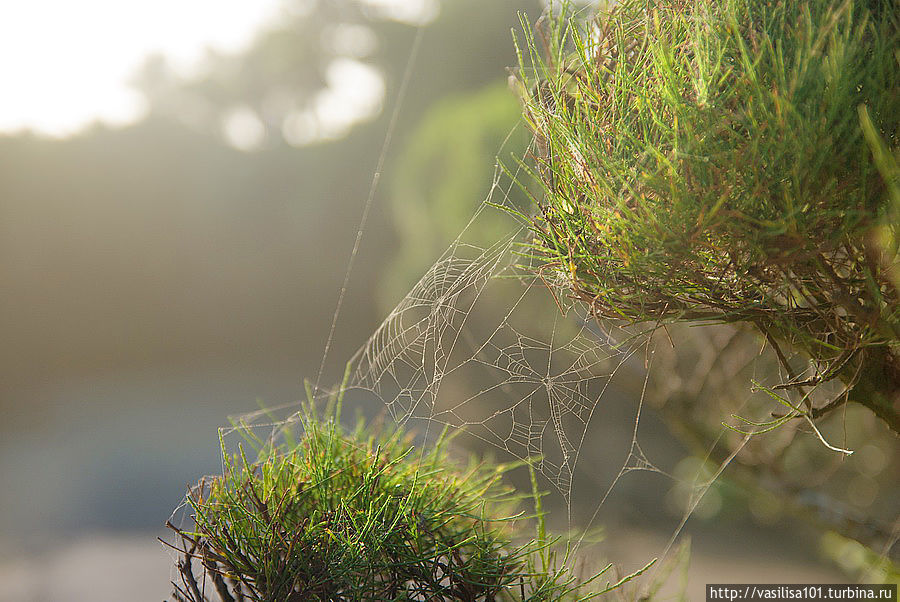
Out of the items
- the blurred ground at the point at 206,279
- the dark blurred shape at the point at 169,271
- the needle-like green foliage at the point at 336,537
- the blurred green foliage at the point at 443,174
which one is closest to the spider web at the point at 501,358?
the needle-like green foliage at the point at 336,537

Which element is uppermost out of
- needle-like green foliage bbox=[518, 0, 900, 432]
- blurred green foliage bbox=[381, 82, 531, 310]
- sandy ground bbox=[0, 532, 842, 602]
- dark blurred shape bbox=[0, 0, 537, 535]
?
dark blurred shape bbox=[0, 0, 537, 535]

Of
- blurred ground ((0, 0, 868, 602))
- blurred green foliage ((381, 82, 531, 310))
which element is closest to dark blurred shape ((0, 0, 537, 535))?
blurred ground ((0, 0, 868, 602))

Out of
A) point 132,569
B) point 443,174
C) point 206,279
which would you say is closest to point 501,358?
point 443,174

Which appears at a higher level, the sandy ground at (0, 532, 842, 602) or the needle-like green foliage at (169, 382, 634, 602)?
the sandy ground at (0, 532, 842, 602)

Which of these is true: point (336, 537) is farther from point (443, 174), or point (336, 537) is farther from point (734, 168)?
point (443, 174)

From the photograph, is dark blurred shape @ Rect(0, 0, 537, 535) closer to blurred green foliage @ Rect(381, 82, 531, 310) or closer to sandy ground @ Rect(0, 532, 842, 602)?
sandy ground @ Rect(0, 532, 842, 602)
